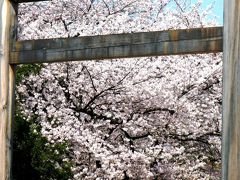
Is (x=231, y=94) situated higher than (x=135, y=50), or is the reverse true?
(x=135, y=50)

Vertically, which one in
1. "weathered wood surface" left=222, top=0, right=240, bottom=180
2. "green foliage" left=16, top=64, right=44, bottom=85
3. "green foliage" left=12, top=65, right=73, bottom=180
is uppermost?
"green foliage" left=16, top=64, right=44, bottom=85

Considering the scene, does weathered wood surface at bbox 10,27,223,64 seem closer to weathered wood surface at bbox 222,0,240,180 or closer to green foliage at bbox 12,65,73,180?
weathered wood surface at bbox 222,0,240,180

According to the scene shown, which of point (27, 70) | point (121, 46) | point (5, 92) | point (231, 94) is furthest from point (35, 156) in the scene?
point (231, 94)

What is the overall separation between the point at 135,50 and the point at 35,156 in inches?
154

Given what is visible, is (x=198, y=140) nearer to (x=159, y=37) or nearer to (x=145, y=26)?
(x=145, y=26)

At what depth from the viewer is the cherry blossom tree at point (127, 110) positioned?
6.97 metres

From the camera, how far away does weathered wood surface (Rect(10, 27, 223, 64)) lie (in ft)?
8.10

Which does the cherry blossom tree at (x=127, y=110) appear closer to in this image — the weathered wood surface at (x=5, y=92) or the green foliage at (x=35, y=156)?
the green foliage at (x=35, y=156)

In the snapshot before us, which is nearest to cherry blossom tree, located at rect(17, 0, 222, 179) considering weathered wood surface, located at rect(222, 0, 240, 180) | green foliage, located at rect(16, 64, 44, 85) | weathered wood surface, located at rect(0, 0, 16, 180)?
green foliage, located at rect(16, 64, 44, 85)

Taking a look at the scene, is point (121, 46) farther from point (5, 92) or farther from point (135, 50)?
point (5, 92)

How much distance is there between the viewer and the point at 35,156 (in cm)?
622

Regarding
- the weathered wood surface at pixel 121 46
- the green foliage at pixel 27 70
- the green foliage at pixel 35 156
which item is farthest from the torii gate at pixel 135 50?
the green foliage at pixel 27 70

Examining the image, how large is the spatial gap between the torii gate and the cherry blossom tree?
4014 mm

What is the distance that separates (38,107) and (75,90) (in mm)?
564
